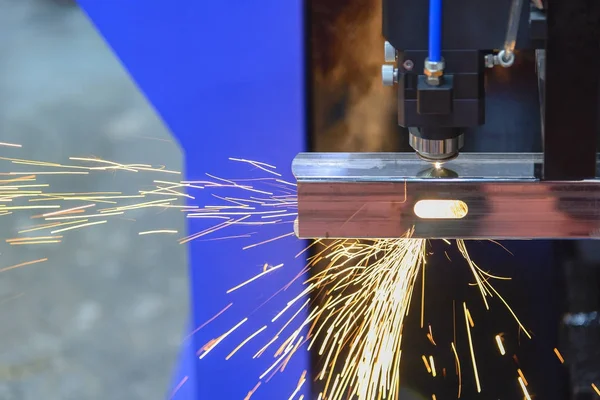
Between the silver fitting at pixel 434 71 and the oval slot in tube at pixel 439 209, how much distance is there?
6.8 inches

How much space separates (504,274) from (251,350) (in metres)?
0.48

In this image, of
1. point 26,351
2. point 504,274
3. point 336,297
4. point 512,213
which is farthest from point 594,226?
point 26,351

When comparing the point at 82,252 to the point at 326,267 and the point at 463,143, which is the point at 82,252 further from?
the point at 463,143

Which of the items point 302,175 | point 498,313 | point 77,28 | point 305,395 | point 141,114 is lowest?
point 305,395

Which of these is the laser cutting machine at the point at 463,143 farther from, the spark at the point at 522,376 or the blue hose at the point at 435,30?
the spark at the point at 522,376

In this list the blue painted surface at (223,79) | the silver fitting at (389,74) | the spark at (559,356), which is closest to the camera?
the silver fitting at (389,74)

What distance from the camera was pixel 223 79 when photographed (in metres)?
1.24

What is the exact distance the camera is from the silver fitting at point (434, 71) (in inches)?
33.2

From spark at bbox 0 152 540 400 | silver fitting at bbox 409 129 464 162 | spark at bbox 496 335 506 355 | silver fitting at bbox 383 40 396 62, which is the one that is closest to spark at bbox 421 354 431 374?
spark at bbox 0 152 540 400

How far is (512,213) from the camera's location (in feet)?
3.15

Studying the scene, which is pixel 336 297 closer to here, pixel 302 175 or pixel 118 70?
pixel 302 175

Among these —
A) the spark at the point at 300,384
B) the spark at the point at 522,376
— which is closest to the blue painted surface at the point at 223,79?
the spark at the point at 300,384

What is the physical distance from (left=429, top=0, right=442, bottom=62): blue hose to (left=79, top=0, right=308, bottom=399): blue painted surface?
0.41 m

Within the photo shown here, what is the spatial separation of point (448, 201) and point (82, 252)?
72 centimetres
